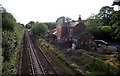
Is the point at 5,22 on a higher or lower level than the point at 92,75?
higher

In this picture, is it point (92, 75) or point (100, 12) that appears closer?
point (92, 75)

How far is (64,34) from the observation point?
7306cm

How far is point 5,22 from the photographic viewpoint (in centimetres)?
3819

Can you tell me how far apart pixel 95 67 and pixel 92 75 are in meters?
3.59

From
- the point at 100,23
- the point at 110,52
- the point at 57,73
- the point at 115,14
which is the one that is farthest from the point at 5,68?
the point at 100,23

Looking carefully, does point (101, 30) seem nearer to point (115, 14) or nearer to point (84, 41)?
point (84, 41)

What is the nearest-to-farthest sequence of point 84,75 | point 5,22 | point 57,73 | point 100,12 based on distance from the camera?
point 84,75 → point 57,73 → point 5,22 → point 100,12

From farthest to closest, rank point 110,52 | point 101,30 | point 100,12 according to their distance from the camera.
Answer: point 100,12, point 101,30, point 110,52

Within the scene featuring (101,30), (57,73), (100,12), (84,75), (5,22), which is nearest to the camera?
(84,75)

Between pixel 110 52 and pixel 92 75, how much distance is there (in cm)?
2292

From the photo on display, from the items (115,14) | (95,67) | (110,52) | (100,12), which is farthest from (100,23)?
(115,14)

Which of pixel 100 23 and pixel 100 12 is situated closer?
pixel 100 23

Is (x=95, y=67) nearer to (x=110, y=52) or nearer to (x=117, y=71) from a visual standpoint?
(x=117, y=71)

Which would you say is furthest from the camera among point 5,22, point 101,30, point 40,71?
point 101,30
